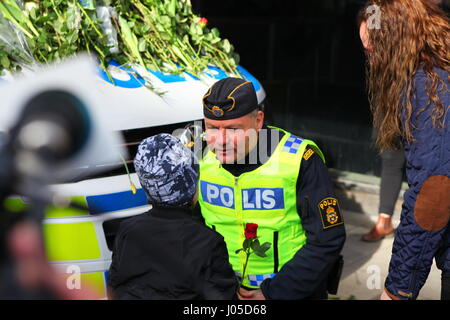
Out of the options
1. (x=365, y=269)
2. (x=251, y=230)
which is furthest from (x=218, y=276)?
(x=365, y=269)

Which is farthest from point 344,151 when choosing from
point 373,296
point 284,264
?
point 284,264

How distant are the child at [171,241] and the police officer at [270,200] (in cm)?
45

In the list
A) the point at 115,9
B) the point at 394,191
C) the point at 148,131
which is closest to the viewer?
the point at 148,131

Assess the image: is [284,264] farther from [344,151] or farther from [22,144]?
[344,151]

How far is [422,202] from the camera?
2.09 meters

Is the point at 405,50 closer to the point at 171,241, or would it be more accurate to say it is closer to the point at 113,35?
the point at 171,241

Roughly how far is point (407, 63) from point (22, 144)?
5.78ft

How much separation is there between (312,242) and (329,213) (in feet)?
0.42

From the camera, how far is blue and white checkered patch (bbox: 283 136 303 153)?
229 centimetres

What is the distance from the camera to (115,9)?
3.80 metres

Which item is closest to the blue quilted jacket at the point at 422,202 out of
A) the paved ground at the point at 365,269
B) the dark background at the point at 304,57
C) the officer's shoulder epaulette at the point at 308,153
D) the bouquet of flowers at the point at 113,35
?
the officer's shoulder epaulette at the point at 308,153

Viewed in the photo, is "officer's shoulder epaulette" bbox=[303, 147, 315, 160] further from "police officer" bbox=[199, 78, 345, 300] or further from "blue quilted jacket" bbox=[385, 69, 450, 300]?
"blue quilted jacket" bbox=[385, 69, 450, 300]

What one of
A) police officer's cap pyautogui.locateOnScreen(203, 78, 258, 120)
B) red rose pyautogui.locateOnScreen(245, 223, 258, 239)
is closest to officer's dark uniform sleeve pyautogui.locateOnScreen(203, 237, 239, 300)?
red rose pyautogui.locateOnScreen(245, 223, 258, 239)

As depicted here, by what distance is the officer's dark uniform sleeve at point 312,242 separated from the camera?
223 cm
